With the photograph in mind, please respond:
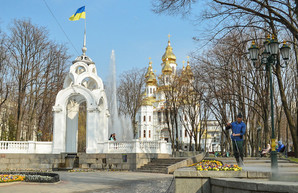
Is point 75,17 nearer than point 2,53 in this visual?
Yes

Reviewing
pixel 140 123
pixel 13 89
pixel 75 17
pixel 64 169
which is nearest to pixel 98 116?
pixel 64 169

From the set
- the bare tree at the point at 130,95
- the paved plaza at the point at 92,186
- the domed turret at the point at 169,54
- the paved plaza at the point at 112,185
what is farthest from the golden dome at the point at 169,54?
the paved plaza at the point at 92,186

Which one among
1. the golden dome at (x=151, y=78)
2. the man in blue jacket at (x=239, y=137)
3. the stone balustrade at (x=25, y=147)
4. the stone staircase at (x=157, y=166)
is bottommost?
the stone staircase at (x=157, y=166)

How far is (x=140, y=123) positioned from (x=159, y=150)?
188ft

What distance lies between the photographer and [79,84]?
23.0m

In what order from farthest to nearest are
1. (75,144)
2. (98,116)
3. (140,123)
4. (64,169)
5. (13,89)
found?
(140,123)
(13,89)
(75,144)
(98,116)
(64,169)

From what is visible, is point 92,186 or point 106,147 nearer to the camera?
point 92,186

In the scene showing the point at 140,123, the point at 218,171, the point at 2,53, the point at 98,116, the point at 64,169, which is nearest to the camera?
the point at 218,171

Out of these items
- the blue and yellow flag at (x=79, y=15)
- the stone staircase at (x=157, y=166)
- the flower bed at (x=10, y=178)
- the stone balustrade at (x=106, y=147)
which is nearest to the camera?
the flower bed at (x=10, y=178)

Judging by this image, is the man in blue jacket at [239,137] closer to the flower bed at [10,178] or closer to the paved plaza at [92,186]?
the paved plaza at [92,186]

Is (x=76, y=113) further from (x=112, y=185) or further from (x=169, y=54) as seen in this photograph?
(x=169, y=54)

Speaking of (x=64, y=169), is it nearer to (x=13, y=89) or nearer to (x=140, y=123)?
(x=13, y=89)

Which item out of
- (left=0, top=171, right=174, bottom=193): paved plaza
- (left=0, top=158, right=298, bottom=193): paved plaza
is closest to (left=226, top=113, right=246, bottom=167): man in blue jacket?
(left=0, top=158, right=298, bottom=193): paved plaza

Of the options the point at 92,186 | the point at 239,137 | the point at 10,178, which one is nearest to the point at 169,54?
the point at 10,178
